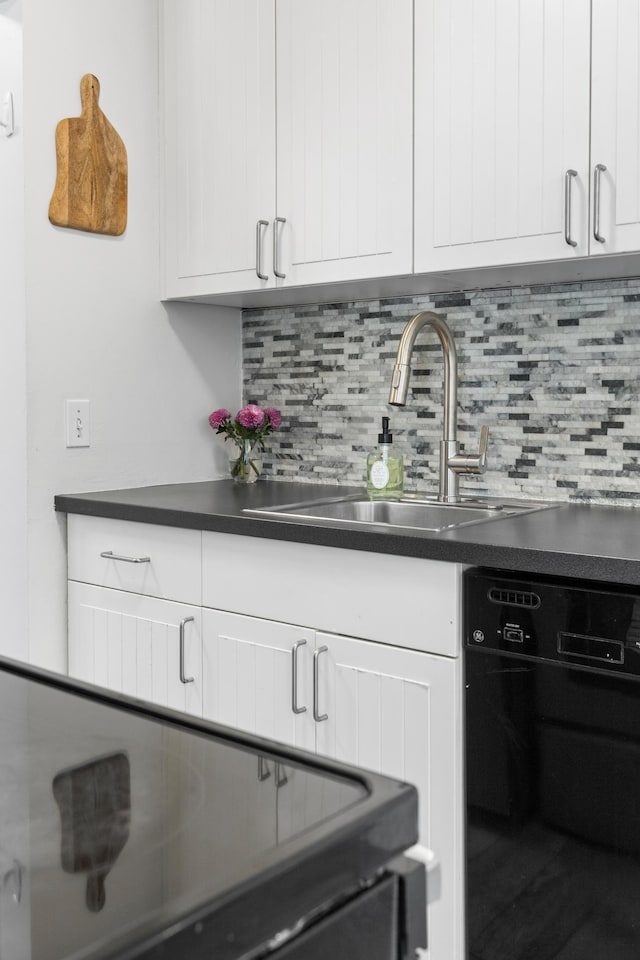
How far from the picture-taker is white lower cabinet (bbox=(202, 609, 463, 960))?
5.41 feet

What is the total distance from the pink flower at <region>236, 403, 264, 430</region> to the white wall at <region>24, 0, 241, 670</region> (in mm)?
140

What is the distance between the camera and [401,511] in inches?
88.6

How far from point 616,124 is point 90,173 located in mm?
1285

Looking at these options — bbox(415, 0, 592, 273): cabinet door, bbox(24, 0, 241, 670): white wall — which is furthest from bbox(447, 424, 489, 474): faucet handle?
bbox(24, 0, 241, 670): white wall

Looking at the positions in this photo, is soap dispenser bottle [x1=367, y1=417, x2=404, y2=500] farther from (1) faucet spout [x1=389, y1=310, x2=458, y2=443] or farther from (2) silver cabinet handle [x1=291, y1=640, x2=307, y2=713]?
(2) silver cabinet handle [x1=291, y1=640, x2=307, y2=713]

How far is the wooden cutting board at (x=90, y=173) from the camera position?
232 centimetres

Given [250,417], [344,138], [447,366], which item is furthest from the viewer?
[250,417]

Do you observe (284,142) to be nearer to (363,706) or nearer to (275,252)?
(275,252)

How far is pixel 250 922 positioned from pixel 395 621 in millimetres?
1313

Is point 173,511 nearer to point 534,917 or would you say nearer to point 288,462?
point 288,462

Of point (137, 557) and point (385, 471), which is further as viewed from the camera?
point (385, 471)

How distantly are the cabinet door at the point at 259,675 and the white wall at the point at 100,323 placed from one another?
1.82ft

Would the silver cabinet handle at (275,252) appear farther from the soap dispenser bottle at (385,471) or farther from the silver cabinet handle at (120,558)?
the silver cabinet handle at (120,558)

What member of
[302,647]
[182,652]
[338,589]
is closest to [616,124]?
[338,589]
